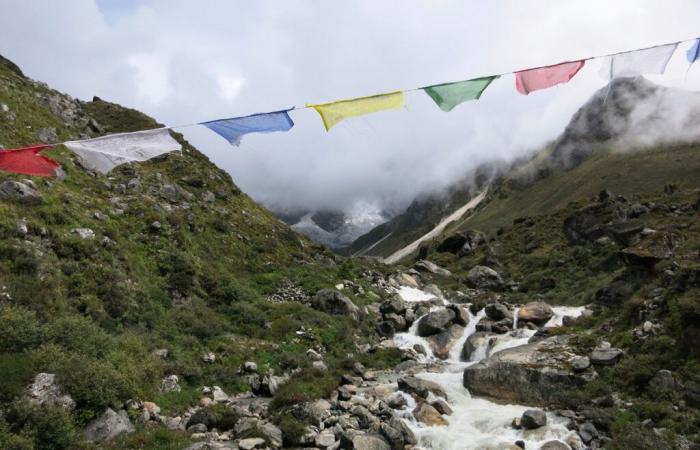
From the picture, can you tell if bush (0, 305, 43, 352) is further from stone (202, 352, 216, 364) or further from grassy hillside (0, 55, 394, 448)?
stone (202, 352, 216, 364)

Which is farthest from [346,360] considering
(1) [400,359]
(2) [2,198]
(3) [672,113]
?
(3) [672,113]

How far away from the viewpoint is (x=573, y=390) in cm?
1986

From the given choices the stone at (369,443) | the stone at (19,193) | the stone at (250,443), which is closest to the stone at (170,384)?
the stone at (250,443)

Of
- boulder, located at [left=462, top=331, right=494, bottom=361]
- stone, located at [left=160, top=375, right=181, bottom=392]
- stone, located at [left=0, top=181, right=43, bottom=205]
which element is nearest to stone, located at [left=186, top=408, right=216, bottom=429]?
stone, located at [left=160, top=375, right=181, bottom=392]

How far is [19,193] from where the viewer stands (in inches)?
890

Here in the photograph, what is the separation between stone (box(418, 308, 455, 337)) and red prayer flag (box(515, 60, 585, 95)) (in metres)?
19.8

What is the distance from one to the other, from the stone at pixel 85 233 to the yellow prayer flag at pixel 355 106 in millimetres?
14141

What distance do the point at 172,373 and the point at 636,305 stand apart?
2200 cm

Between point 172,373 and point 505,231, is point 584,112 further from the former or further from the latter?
point 172,373

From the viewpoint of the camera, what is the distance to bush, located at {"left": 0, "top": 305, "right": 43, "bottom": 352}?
1488 centimetres

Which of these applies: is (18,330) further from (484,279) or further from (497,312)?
(484,279)

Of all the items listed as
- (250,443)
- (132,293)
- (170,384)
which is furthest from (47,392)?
(132,293)

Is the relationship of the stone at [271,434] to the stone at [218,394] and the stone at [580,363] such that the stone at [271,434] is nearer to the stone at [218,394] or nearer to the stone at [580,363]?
the stone at [218,394]

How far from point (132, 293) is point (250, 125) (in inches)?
437
